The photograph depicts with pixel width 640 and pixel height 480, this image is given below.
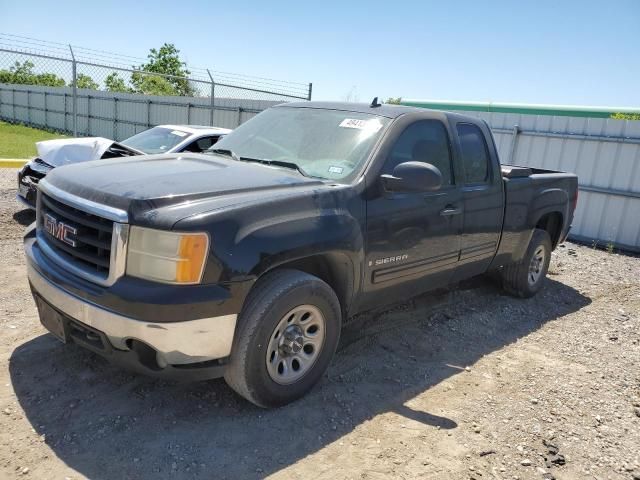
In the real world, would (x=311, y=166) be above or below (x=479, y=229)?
above

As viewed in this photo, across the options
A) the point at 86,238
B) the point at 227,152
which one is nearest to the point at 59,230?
the point at 86,238

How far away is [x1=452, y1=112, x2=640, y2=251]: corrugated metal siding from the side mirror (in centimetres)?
709

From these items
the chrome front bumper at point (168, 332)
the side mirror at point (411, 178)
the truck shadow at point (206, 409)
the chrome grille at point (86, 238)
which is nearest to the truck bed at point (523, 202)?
the truck shadow at point (206, 409)

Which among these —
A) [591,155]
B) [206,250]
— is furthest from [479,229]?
[591,155]

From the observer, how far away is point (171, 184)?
10.1ft

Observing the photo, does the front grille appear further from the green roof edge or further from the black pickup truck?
the green roof edge

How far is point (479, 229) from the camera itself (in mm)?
4691

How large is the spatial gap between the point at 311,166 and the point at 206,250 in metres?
1.29

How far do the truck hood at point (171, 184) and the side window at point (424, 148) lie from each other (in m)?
0.75

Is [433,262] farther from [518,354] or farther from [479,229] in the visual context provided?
[518,354]

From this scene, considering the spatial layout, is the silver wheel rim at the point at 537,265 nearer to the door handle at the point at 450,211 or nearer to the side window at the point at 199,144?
the door handle at the point at 450,211

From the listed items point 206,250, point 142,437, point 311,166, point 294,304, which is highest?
point 311,166

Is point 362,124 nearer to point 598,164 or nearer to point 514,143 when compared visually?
point 598,164

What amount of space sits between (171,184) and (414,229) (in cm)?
177
